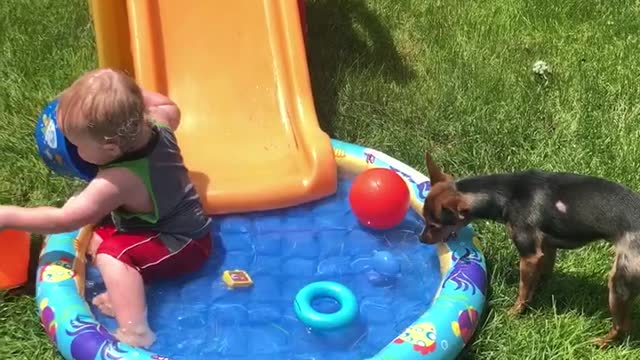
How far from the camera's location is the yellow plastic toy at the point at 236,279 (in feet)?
12.4

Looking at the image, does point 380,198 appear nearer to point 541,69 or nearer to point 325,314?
point 325,314

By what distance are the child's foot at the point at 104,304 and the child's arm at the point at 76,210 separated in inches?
14.4

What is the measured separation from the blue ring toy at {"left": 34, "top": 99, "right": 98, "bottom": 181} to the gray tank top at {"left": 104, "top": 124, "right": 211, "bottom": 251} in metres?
0.22

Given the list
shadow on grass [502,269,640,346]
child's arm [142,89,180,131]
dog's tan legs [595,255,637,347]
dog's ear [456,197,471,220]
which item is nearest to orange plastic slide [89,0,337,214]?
child's arm [142,89,180,131]

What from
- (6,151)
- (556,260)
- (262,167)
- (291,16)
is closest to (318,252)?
(262,167)

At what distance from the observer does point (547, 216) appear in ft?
11.6

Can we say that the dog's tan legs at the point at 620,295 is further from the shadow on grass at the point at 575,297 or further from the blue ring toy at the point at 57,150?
the blue ring toy at the point at 57,150

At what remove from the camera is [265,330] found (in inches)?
142

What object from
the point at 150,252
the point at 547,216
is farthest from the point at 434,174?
the point at 150,252

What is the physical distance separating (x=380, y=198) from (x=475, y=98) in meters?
1.45

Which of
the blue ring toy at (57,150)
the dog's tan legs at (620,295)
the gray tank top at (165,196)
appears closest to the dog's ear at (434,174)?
the dog's tan legs at (620,295)

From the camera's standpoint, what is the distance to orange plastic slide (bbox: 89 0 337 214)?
4191 millimetres

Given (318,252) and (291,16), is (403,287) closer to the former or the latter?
(318,252)

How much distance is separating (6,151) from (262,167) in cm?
141
